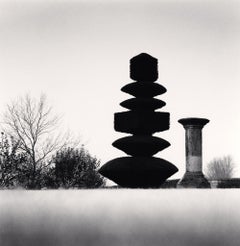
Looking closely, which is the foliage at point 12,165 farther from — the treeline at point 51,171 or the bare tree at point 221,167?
the bare tree at point 221,167

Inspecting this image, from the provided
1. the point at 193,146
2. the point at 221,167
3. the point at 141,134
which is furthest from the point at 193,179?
the point at 221,167

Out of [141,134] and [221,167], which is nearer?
[141,134]

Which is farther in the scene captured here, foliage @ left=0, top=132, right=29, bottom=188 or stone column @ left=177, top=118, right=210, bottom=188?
foliage @ left=0, top=132, right=29, bottom=188

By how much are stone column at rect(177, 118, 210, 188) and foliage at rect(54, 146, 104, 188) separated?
10.8 m

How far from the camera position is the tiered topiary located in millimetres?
9016

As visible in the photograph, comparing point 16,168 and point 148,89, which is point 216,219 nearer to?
point 148,89

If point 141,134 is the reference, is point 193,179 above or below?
below

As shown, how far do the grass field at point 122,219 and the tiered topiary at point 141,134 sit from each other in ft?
13.2

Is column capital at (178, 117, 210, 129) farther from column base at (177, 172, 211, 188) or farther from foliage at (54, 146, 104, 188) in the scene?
foliage at (54, 146, 104, 188)

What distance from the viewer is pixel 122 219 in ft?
14.8

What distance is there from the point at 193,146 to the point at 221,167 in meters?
51.4

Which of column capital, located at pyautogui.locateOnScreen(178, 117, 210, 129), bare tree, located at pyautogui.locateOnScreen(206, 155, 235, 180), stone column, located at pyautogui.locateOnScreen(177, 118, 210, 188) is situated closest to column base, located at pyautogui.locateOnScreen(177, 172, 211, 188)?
stone column, located at pyautogui.locateOnScreen(177, 118, 210, 188)

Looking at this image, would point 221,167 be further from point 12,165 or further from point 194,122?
point 194,122

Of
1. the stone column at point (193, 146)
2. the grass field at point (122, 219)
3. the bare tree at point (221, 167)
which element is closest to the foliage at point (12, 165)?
the stone column at point (193, 146)
